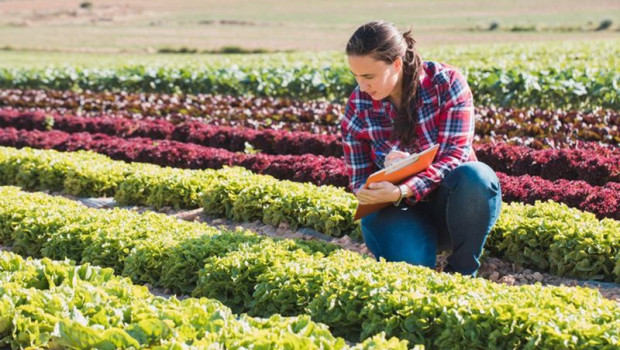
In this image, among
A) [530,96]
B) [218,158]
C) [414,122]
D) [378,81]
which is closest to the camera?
[378,81]

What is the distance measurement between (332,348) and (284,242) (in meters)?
2.13

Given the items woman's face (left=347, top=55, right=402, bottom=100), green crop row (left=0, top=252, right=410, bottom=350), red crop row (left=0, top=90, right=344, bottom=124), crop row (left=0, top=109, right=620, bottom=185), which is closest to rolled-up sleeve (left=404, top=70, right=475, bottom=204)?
woman's face (left=347, top=55, right=402, bottom=100)

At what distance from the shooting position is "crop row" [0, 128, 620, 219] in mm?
7637

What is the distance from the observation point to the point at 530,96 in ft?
56.7

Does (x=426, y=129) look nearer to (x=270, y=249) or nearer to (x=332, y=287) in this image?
(x=270, y=249)

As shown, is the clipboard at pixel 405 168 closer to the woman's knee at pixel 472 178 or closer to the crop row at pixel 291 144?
the woman's knee at pixel 472 178

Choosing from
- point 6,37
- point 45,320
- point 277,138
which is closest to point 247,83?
point 277,138

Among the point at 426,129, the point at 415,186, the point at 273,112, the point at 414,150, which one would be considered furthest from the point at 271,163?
the point at 273,112

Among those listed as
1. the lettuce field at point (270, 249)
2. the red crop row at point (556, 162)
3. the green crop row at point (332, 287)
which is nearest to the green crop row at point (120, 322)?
the lettuce field at point (270, 249)

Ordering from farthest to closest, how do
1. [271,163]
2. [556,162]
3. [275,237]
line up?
[271,163], [556,162], [275,237]

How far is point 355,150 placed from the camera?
603 centimetres

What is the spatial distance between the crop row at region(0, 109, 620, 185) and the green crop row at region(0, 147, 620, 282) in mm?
2245

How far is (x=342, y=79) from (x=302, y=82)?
4.47 ft

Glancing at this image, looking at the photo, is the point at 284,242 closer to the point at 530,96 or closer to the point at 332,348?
the point at 332,348
